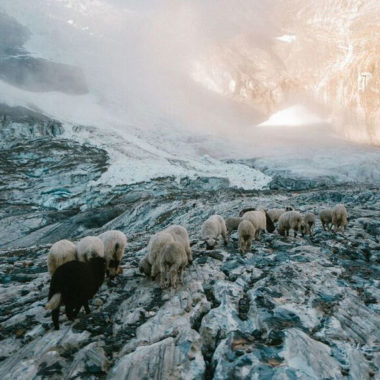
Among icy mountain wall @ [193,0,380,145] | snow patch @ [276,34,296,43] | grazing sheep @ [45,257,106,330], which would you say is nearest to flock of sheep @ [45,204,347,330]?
grazing sheep @ [45,257,106,330]

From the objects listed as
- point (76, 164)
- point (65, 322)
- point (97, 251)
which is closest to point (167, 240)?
point (97, 251)

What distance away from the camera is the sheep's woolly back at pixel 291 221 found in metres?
13.5

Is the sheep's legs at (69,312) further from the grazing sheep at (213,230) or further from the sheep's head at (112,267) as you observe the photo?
the grazing sheep at (213,230)

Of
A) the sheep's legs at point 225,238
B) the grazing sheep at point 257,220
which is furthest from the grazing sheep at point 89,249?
the grazing sheep at point 257,220

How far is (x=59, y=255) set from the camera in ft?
27.4

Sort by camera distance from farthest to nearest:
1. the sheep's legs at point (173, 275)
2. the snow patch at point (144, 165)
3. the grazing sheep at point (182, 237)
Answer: the snow patch at point (144, 165) < the grazing sheep at point (182, 237) < the sheep's legs at point (173, 275)

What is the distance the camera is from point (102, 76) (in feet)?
389

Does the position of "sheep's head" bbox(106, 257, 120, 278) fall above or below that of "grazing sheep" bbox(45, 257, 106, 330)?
below

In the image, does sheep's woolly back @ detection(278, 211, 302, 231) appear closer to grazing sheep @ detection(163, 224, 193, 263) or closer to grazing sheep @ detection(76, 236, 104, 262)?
grazing sheep @ detection(163, 224, 193, 263)

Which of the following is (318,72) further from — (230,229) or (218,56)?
(230,229)

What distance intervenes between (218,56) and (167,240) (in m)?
129

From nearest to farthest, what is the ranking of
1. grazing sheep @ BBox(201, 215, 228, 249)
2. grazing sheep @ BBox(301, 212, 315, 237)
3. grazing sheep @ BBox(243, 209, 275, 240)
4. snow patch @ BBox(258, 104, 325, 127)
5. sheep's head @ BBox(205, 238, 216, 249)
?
sheep's head @ BBox(205, 238, 216, 249) < grazing sheep @ BBox(201, 215, 228, 249) < grazing sheep @ BBox(243, 209, 275, 240) < grazing sheep @ BBox(301, 212, 315, 237) < snow patch @ BBox(258, 104, 325, 127)

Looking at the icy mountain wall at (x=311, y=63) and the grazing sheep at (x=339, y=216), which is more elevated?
the icy mountain wall at (x=311, y=63)

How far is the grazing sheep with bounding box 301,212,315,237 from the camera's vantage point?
13.9 m
